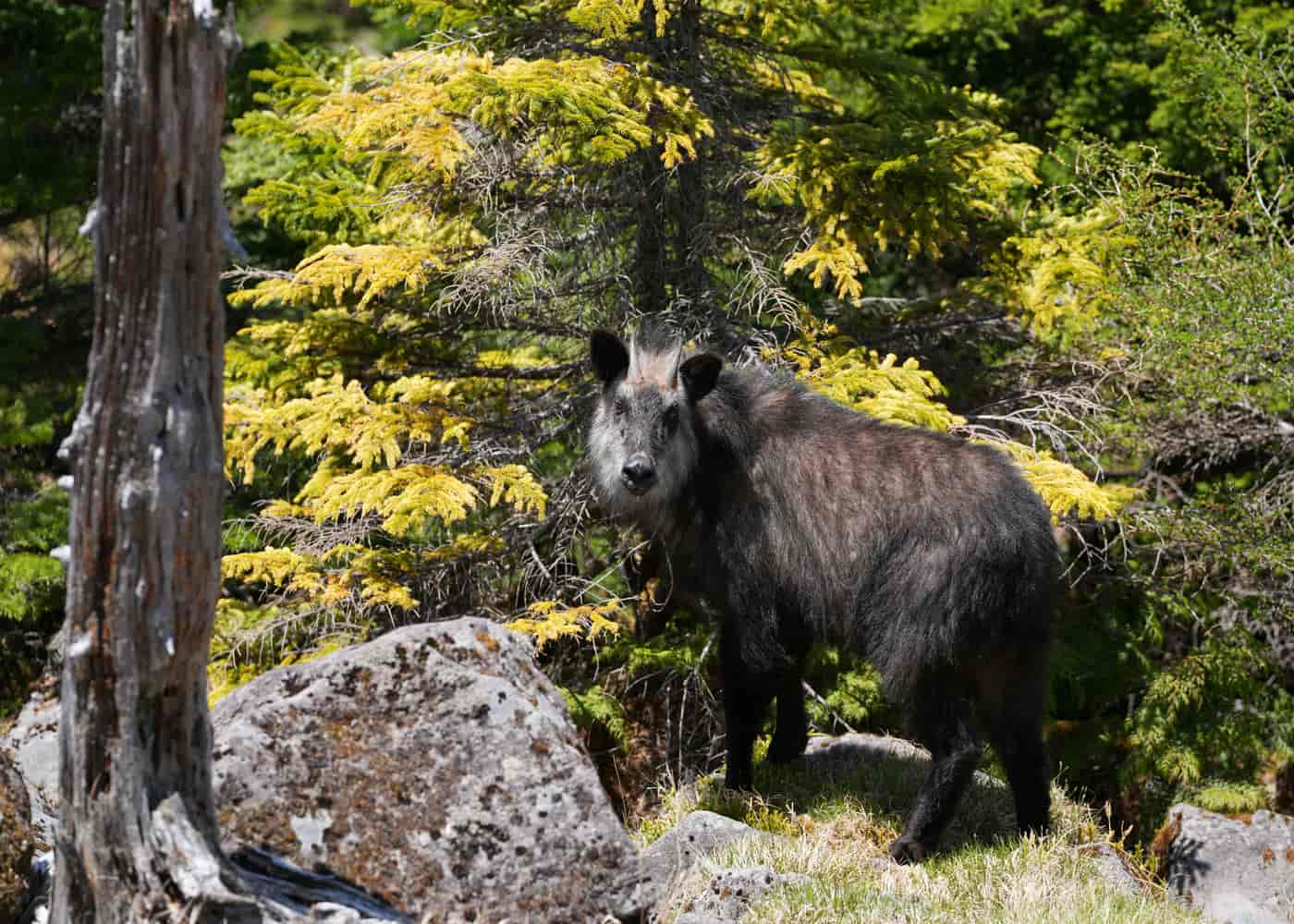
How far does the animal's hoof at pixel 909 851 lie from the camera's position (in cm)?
680

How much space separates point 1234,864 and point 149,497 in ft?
25.1

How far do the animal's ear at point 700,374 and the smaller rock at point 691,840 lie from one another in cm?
225

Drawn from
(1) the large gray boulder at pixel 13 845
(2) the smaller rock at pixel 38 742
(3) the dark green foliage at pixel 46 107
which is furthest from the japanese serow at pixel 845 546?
(3) the dark green foliage at pixel 46 107

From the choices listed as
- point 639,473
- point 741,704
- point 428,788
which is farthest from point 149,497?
point 741,704

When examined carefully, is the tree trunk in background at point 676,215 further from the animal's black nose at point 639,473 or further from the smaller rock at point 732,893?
the smaller rock at point 732,893

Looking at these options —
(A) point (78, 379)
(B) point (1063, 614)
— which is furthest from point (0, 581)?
(B) point (1063, 614)

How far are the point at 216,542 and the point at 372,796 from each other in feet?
4.26

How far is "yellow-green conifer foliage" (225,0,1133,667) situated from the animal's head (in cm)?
101

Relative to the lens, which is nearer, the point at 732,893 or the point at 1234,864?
the point at 732,893

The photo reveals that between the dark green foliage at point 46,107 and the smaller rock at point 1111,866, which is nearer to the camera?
the smaller rock at point 1111,866

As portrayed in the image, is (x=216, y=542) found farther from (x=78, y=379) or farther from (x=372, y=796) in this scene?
(x=78, y=379)

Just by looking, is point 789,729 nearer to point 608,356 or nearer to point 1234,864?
point 608,356

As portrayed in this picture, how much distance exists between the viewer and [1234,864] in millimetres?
8695

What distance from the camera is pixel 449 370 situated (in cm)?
951
